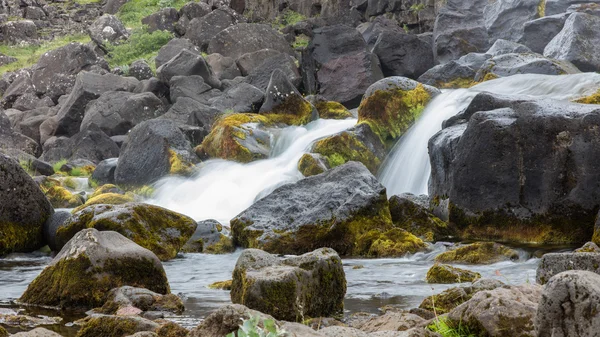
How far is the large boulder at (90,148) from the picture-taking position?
24.5m

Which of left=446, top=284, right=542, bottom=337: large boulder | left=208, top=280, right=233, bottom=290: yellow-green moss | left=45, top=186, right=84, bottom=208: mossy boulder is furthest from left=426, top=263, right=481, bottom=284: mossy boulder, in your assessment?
left=45, top=186, right=84, bottom=208: mossy boulder

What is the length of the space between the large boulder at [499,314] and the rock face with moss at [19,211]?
8971 mm

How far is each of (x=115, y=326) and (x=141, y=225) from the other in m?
5.64

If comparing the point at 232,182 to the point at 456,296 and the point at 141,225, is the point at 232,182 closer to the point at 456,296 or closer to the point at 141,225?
the point at 141,225

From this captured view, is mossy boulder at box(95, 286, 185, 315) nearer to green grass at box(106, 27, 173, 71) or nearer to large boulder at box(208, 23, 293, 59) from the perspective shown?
large boulder at box(208, 23, 293, 59)

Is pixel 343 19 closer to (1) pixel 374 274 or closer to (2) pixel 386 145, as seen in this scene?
(2) pixel 386 145

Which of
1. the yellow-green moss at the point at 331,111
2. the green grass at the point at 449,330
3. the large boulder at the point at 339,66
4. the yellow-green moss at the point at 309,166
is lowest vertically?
the yellow-green moss at the point at 309,166

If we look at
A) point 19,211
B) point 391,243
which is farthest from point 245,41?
point 391,243

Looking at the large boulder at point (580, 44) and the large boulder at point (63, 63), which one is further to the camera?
the large boulder at point (63, 63)

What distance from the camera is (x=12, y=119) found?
31.6m

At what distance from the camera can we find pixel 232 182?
17953 mm

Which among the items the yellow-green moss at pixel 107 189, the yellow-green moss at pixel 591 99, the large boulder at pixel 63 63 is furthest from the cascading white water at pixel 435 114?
the large boulder at pixel 63 63

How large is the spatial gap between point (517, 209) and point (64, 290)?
6.74 m

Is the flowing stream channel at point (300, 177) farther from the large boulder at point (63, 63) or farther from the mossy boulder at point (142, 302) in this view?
the large boulder at point (63, 63)
